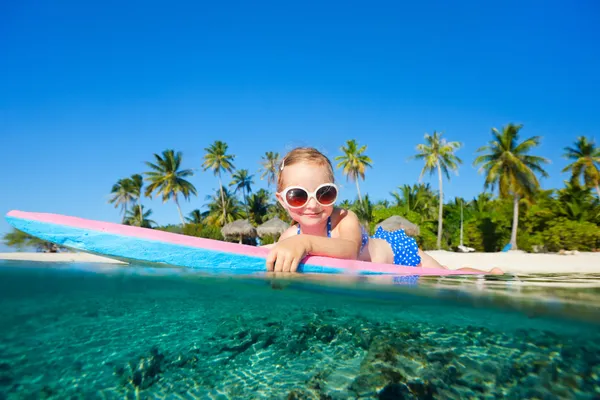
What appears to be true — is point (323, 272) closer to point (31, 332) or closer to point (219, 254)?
point (219, 254)

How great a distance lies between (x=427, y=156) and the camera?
1330 inches

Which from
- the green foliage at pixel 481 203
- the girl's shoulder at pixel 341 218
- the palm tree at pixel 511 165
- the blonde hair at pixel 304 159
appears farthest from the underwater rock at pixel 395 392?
the palm tree at pixel 511 165

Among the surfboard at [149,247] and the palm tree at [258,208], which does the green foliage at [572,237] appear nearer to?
the surfboard at [149,247]

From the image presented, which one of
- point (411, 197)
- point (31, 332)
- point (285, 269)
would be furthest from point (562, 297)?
point (411, 197)

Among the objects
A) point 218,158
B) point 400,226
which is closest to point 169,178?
point 218,158

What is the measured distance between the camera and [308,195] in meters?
3.17

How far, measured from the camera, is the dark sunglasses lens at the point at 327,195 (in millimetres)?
3160

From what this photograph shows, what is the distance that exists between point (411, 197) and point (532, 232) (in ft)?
37.9

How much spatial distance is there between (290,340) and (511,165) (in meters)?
31.4

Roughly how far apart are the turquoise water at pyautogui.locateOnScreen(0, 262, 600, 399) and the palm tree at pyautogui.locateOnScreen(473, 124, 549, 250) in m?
28.3

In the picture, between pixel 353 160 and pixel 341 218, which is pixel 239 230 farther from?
pixel 341 218

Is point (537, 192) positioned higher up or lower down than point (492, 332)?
higher up

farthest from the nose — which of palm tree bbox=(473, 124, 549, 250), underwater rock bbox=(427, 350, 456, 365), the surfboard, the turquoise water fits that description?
palm tree bbox=(473, 124, 549, 250)

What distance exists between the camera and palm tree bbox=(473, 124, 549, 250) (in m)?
27.0
